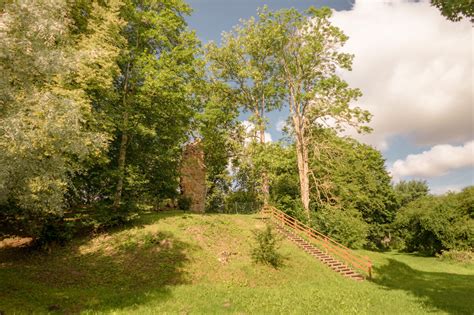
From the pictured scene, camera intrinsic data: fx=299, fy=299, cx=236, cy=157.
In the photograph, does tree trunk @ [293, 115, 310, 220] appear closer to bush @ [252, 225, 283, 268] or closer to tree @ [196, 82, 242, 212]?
tree @ [196, 82, 242, 212]

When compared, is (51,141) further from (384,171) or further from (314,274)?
(384,171)

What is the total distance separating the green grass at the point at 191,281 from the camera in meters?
11.0

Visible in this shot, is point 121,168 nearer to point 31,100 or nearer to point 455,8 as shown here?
point 31,100

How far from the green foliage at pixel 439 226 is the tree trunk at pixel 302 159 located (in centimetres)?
1880

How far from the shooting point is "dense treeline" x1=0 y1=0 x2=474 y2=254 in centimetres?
966

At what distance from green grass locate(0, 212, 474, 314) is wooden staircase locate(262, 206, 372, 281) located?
1005mm

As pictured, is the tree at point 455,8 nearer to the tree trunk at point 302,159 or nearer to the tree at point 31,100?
the tree at point 31,100

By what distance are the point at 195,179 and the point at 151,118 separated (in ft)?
41.2

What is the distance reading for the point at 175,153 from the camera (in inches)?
944

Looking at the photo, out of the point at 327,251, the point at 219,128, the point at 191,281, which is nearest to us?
the point at 191,281

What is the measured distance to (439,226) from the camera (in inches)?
1398

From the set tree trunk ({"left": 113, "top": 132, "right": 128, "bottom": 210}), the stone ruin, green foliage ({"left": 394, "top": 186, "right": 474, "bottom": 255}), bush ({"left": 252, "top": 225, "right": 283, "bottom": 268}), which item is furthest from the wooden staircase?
green foliage ({"left": 394, "top": 186, "right": 474, "bottom": 255})

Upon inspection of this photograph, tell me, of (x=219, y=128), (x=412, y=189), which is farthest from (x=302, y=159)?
(x=412, y=189)

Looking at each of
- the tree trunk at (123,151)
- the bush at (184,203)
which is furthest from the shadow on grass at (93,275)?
the bush at (184,203)
